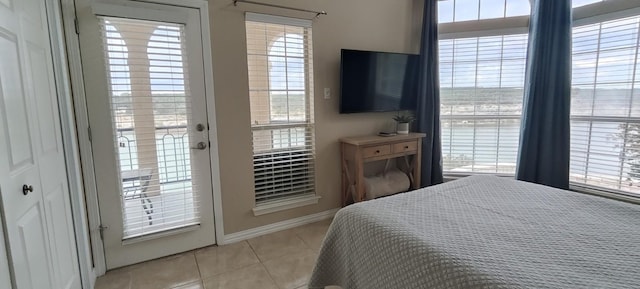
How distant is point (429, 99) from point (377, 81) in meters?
0.72

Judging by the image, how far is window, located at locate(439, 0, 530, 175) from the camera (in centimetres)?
322

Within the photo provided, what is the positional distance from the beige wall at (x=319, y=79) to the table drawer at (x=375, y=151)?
1.08 ft

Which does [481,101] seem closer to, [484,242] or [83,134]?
[484,242]

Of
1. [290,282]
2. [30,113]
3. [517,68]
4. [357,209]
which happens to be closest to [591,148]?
[517,68]

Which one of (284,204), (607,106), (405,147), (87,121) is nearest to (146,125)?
(87,121)

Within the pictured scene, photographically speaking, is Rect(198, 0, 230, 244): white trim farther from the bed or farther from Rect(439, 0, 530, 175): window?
Rect(439, 0, 530, 175): window

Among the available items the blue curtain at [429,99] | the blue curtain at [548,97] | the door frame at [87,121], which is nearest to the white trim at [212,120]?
the door frame at [87,121]

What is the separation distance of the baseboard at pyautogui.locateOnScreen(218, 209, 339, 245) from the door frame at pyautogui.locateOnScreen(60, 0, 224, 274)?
99 mm

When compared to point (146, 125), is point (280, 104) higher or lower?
higher

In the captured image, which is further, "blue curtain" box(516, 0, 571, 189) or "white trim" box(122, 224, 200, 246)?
"blue curtain" box(516, 0, 571, 189)

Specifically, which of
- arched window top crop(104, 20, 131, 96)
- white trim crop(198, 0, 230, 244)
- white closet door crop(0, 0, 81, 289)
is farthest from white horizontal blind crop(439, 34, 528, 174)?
white closet door crop(0, 0, 81, 289)

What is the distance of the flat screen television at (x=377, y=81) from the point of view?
2.94m

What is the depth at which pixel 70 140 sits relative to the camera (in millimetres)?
1854

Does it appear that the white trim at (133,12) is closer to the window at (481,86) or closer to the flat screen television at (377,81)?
the flat screen television at (377,81)
